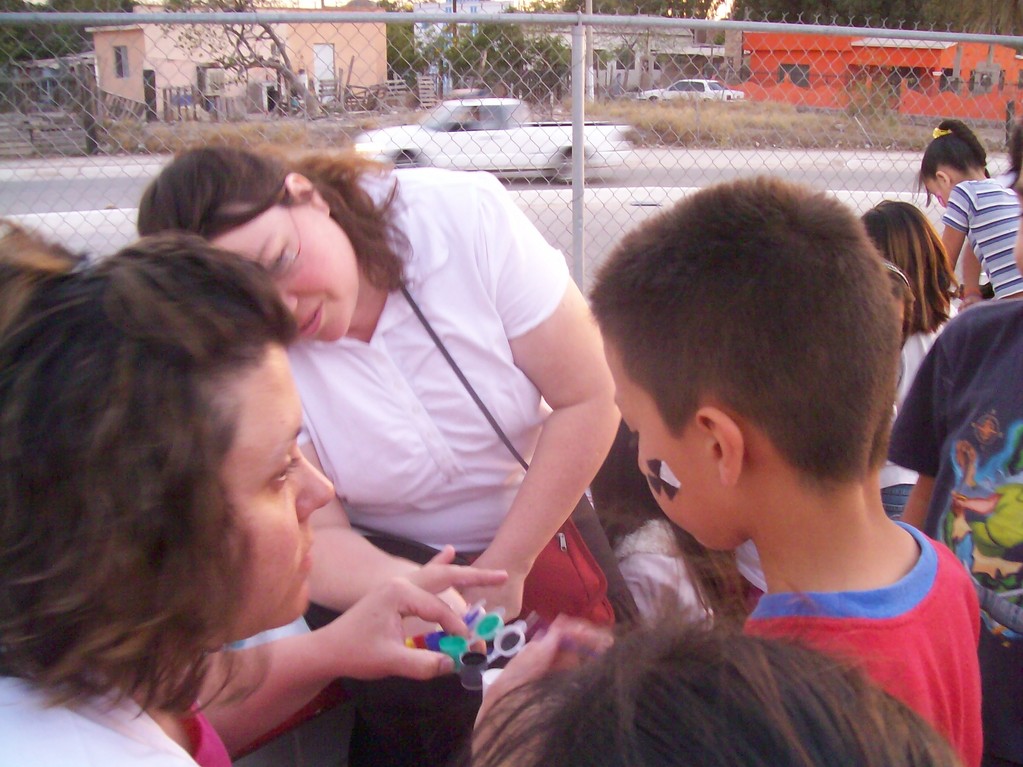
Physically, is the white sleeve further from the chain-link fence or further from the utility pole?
the utility pole

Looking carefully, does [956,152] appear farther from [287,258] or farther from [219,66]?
[287,258]

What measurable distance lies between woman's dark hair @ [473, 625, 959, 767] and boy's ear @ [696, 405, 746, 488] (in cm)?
41

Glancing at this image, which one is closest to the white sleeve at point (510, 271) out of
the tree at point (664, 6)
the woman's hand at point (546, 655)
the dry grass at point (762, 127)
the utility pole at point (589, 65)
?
the woman's hand at point (546, 655)

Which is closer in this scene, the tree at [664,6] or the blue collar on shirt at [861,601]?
the blue collar on shirt at [861,601]

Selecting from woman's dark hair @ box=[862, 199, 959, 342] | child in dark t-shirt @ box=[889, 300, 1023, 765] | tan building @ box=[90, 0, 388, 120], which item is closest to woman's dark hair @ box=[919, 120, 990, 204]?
woman's dark hair @ box=[862, 199, 959, 342]

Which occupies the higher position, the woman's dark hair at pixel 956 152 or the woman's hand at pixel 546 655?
the woman's dark hair at pixel 956 152

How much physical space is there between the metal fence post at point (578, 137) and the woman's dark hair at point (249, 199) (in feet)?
7.61

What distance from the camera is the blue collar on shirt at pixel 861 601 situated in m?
1.03

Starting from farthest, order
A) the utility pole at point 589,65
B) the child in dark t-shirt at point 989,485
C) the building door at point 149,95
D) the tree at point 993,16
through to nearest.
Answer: the tree at point 993,16 → the building door at point 149,95 → the utility pole at point 589,65 → the child in dark t-shirt at point 989,485

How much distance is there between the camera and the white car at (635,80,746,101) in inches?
198

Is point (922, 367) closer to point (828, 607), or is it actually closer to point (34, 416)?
point (828, 607)

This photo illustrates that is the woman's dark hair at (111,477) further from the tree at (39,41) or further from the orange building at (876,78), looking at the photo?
the orange building at (876,78)

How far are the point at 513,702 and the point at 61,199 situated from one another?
15.6 feet

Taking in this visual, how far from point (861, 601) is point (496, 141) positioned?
4656mm
